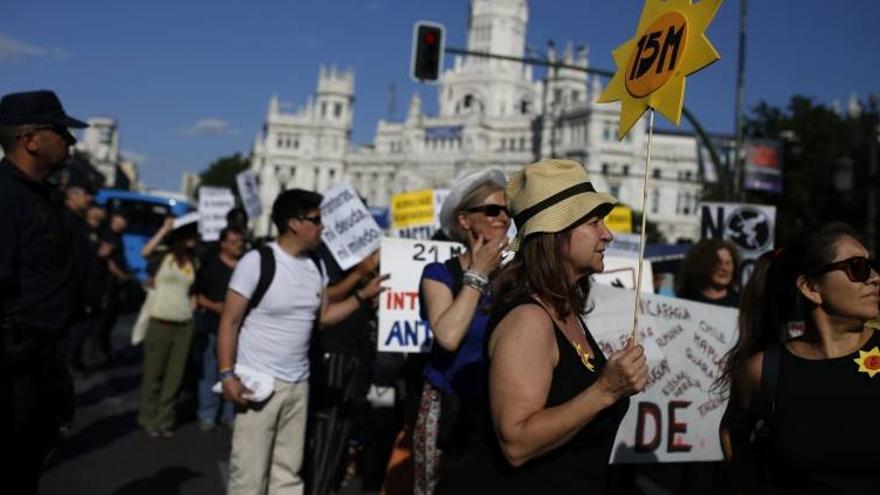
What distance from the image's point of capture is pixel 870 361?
2.53m

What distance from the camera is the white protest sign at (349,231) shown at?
653 centimetres

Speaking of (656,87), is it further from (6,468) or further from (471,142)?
(471,142)

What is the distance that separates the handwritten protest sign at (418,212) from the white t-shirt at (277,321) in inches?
126

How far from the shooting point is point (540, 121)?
91375 mm

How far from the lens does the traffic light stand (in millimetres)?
13383

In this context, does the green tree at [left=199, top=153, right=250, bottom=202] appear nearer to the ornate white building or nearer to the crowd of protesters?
the ornate white building

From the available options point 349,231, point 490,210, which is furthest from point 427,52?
point 490,210

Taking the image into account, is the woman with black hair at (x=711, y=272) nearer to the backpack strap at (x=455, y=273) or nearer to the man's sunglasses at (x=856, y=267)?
the backpack strap at (x=455, y=273)

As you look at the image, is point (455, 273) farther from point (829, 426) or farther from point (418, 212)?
point (418, 212)

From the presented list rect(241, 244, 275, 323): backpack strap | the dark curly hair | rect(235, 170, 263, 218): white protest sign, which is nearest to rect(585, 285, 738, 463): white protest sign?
the dark curly hair

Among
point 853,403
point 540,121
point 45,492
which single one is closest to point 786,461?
point 853,403

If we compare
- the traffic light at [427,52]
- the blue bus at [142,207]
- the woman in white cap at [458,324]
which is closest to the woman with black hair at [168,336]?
the woman in white cap at [458,324]

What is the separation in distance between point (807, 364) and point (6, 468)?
2.92m

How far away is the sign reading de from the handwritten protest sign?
4.75 meters
